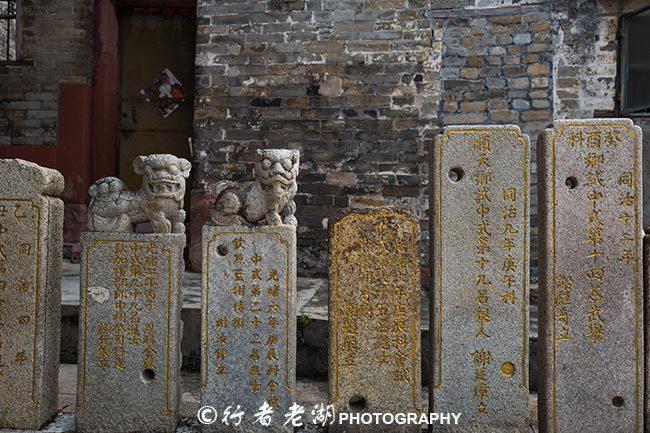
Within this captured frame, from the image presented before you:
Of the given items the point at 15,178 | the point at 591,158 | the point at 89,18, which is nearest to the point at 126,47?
the point at 89,18

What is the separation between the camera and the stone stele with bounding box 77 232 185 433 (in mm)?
2721

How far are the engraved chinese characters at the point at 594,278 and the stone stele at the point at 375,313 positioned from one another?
0.65 m

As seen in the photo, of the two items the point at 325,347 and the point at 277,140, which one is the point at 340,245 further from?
the point at 277,140

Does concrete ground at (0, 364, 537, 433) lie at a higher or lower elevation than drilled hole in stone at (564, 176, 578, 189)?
lower

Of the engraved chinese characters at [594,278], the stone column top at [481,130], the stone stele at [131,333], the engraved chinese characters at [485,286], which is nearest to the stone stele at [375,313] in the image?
the engraved chinese characters at [485,286]

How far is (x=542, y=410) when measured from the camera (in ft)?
8.86

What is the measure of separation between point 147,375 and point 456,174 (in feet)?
5.95

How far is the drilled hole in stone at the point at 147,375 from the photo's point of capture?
2.74 meters

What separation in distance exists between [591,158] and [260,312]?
1.73 m

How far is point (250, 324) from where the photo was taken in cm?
269

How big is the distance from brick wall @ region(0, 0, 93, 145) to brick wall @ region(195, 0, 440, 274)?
1.83 meters

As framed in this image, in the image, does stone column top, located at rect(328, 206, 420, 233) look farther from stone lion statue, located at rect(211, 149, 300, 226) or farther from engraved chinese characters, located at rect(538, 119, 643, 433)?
engraved chinese characters, located at rect(538, 119, 643, 433)

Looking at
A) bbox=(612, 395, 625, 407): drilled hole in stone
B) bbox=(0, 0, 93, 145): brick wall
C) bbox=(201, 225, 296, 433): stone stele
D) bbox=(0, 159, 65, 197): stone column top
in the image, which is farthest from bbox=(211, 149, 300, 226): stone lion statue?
bbox=(0, 0, 93, 145): brick wall

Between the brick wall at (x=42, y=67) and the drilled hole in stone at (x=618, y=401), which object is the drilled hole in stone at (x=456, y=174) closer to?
the drilled hole in stone at (x=618, y=401)
